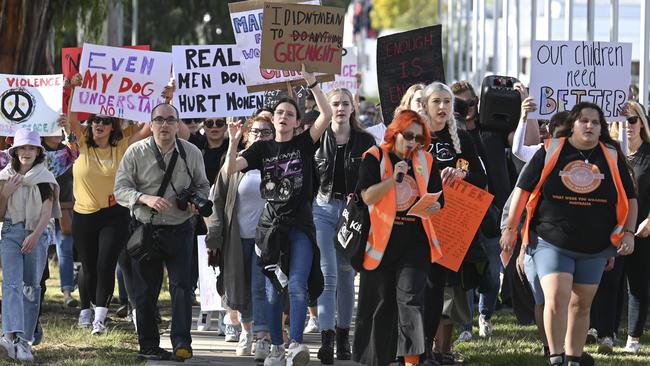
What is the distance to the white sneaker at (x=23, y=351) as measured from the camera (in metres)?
9.91

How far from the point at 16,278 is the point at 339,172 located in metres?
2.42

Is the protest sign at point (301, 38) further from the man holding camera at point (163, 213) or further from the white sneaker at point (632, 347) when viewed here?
the white sneaker at point (632, 347)

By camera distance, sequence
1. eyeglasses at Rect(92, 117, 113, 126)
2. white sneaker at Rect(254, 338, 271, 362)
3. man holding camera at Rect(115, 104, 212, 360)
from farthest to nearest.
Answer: eyeglasses at Rect(92, 117, 113, 126) → white sneaker at Rect(254, 338, 271, 362) → man holding camera at Rect(115, 104, 212, 360)

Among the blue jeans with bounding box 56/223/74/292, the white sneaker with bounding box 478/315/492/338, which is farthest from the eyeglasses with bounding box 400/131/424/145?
the blue jeans with bounding box 56/223/74/292

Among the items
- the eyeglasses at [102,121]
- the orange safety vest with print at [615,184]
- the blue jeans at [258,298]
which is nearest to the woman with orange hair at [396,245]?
the orange safety vest with print at [615,184]

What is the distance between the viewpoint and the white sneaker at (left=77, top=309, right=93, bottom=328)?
11867 millimetres

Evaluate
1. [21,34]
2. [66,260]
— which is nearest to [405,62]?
[66,260]

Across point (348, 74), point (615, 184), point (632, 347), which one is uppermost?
point (348, 74)

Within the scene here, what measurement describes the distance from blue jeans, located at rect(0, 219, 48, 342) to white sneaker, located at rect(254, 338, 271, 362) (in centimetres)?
160

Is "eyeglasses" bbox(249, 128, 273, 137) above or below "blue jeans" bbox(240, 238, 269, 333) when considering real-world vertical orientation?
above

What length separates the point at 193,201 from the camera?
9.95 m

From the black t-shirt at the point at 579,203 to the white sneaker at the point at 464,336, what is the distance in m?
2.33

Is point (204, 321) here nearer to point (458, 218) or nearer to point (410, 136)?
point (458, 218)

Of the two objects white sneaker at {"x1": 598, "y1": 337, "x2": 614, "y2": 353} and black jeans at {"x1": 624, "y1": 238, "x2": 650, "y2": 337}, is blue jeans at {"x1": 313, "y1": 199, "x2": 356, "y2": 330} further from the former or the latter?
black jeans at {"x1": 624, "y1": 238, "x2": 650, "y2": 337}
